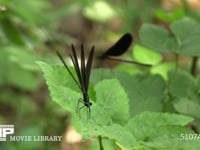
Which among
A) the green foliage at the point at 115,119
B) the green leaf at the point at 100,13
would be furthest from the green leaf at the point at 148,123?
the green leaf at the point at 100,13

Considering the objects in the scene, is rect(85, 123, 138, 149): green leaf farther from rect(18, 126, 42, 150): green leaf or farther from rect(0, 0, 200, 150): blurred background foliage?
rect(18, 126, 42, 150): green leaf

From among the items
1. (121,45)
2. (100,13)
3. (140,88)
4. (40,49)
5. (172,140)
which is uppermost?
(100,13)

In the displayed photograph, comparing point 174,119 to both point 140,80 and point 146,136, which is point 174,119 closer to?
point 146,136

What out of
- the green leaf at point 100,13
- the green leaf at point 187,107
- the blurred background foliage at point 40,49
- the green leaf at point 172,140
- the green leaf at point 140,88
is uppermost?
the green leaf at point 100,13

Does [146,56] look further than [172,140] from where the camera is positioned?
Yes

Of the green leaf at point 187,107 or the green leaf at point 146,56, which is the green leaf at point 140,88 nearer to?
the green leaf at point 187,107

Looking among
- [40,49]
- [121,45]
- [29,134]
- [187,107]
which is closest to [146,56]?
[121,45]

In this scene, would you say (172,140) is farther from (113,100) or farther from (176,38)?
(176,38)
